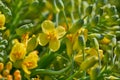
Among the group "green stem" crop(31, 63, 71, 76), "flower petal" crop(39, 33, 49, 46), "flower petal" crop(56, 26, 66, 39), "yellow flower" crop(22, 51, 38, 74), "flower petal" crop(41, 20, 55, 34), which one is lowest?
"green stem" crop(31, 63, 71, 76)

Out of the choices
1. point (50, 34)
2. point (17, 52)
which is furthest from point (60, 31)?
point (17, 52)

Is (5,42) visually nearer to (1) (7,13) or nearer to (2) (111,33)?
(1) (7,13)

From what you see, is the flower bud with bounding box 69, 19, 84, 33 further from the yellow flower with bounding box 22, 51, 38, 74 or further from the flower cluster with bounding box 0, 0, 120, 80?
the yellow flower with bounding box 22, 51, 38, 74

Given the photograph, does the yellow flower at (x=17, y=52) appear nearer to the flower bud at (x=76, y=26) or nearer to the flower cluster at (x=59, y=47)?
the flower cluster at (x=59, y=47)

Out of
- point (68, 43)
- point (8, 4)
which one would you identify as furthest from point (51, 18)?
point (68, 43)

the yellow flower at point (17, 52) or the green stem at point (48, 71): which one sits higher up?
the yellow flower at point (17, 52)

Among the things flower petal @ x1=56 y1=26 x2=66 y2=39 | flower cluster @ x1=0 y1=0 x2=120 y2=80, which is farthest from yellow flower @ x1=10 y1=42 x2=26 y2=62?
flower petal @ x1=56 y1=26 x2=66 y2=39

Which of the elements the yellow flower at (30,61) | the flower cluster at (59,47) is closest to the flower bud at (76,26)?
the flower cluster at (59,47)

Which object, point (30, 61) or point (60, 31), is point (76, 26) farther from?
point (30, 61)
